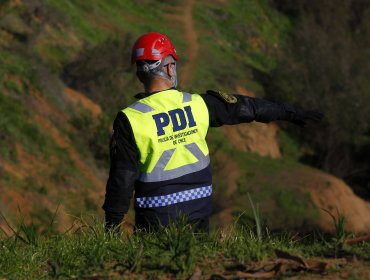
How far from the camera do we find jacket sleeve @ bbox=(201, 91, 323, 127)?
5273 millimetres

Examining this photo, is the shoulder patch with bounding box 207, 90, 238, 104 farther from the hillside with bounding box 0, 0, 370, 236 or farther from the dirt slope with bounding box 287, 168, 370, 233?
the dirt slope with bounding box 287, 168, 370, 233

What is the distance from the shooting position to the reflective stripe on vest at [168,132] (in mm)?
5012

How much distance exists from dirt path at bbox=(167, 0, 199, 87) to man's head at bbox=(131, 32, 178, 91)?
3419 cm

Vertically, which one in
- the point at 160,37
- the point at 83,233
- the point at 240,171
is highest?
the point at 160,37

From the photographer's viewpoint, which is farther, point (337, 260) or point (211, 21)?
point (211, 21)

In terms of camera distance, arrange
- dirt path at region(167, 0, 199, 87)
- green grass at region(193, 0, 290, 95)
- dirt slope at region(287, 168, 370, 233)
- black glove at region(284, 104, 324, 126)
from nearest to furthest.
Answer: black glove at region(284, 104, 324, 126) < dirt slope at region(287, 168, 370, 233) < dirt path at region(167, 0, 199, 87) < green grass at region(193, 0, 290, 95)

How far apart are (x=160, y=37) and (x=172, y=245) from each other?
69.1 inches

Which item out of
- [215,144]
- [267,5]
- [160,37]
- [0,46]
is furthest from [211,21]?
[160,37]

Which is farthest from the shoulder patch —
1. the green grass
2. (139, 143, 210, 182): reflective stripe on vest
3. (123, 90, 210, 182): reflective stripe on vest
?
the green grass

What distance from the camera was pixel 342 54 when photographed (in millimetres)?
49688

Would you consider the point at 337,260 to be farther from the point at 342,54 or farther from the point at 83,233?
the point at 342,54

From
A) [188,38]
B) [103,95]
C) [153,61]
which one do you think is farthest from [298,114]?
[188,38]

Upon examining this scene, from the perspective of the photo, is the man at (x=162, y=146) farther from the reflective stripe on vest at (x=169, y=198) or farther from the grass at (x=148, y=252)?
the grass at (x=148, y=252)

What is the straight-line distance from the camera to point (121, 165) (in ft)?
16.4
